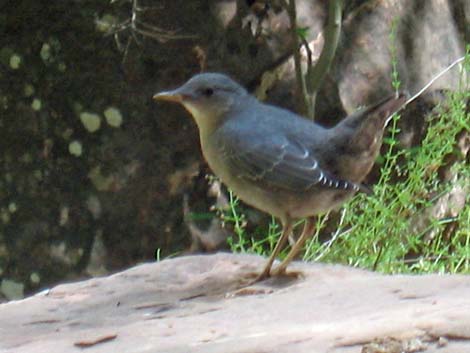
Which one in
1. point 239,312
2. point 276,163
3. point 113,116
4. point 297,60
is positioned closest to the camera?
point 239,312

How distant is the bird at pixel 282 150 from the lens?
5.12 meters

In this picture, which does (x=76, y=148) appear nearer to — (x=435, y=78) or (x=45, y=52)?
(x=45, y=52)

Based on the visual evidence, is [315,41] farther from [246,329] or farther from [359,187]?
[246,329]

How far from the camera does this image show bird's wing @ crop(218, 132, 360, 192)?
5.14m

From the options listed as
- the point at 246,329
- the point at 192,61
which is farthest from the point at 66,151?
the point at 246,329

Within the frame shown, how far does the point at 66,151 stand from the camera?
7410mm

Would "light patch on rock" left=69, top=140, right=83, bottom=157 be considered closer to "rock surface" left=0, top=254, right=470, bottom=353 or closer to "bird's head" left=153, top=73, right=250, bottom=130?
"rock surface" left=0, top=254, right=470, bottom=353

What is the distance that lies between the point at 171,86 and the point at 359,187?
241 centimetres

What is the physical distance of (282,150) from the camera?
17.1 feet

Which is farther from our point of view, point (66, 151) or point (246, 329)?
point (66, 151)

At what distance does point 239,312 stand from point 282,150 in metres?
1.00

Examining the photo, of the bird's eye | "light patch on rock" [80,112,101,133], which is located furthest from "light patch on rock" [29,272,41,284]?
the bird's eye

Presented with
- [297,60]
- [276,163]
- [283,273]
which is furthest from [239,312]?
[297,60]

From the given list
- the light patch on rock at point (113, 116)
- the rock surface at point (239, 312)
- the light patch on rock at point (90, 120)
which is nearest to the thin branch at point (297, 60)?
the light patch on rock at point (113, 116)
